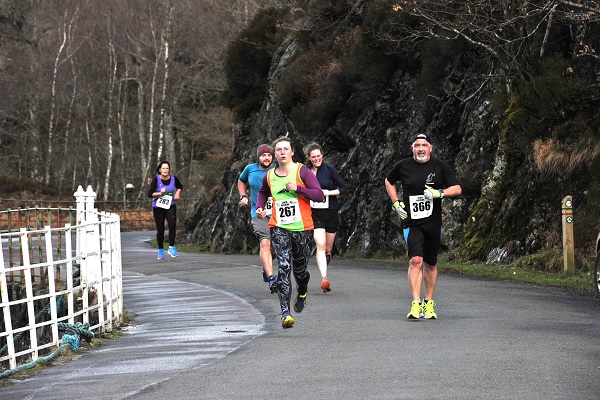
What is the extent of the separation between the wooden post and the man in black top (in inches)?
247

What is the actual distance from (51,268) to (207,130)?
47687 millimetres

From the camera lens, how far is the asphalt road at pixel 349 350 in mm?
8266

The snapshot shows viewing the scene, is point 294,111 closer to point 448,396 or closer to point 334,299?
point 334,299

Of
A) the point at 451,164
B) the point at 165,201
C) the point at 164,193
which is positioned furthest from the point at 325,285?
the point at 451,164

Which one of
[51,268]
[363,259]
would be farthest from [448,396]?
[363,259]

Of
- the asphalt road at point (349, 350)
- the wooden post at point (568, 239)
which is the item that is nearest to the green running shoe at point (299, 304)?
the asphalt road at point (349, 350)

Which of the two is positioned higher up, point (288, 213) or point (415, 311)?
point (288, 213)

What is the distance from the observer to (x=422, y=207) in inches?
510

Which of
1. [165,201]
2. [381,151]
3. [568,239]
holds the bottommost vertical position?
[568,239]

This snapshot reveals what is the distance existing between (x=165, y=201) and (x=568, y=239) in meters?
8.73

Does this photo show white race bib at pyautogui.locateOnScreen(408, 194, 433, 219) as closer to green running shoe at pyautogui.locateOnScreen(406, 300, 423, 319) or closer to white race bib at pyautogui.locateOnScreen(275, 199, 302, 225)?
green running shoe at pyautogui.locateOnScreen(406, 300, 423, 319)

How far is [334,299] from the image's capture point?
1566 centimetres

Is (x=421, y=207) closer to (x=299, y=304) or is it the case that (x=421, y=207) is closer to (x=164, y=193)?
(x=299, y=304)

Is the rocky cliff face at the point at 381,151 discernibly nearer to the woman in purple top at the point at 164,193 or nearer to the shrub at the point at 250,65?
the shrub at the point at 250,65
